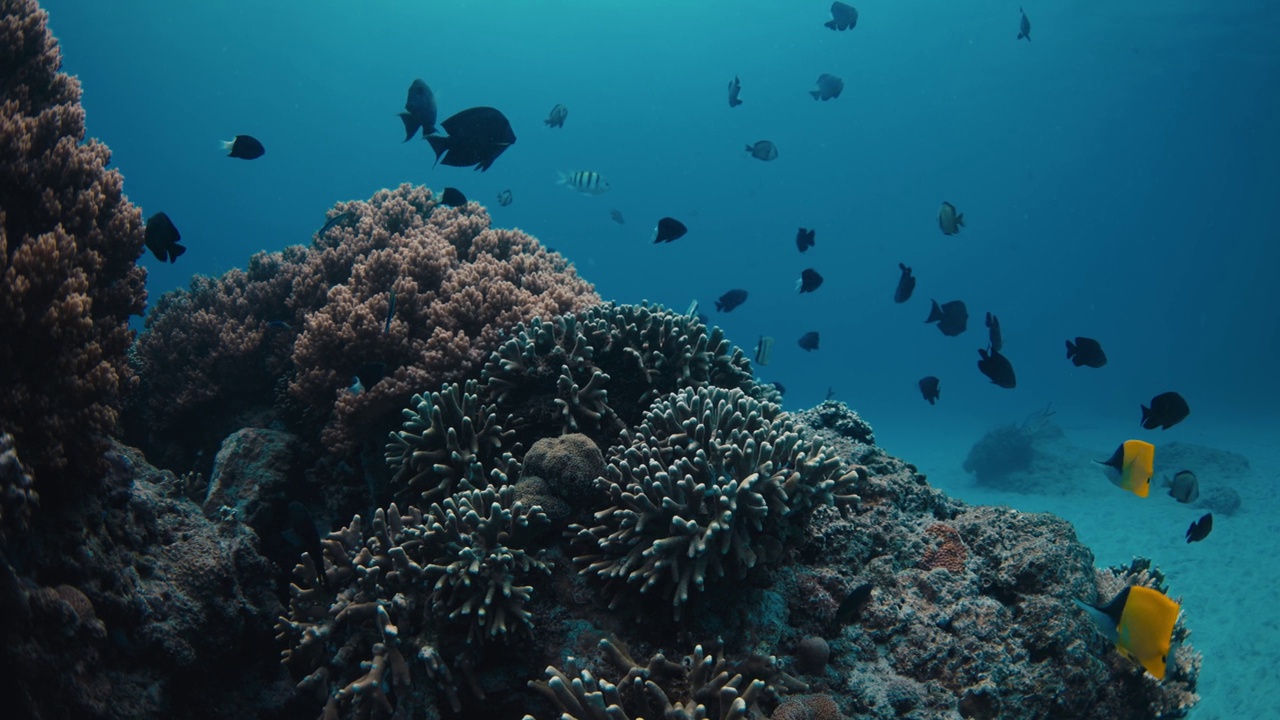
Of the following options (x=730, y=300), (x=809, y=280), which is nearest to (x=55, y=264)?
(x=809, y=280)

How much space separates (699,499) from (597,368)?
160 cm

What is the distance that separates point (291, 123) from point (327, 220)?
100 metres

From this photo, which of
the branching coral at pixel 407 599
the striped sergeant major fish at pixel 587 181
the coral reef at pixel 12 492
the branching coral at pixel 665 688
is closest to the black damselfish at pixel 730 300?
the striped sergeant major fish at pixel 587 181

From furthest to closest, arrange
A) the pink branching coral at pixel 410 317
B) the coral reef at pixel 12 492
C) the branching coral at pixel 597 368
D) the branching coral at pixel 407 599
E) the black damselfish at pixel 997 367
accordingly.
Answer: the black damselfish at pixel 997 367 < the pink branching coral at pixel 410 317 < the branching coral at pixel 597 368 < the branching coral at pixel 407 599 < the coral reef at pixel 12 492

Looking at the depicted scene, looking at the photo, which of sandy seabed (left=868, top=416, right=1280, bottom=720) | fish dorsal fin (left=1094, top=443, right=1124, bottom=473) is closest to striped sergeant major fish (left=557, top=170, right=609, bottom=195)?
fish dorsal fin (left=1094, top=443, right=1124, bottom=473)

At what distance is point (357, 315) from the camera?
520cm

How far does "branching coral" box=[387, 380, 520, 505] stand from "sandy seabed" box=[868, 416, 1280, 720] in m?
8.08

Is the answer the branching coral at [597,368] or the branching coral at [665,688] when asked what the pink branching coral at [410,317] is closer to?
the branching coral at [597,368]

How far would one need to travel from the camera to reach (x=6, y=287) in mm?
2730

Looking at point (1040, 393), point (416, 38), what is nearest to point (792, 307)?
point (1040, 393)

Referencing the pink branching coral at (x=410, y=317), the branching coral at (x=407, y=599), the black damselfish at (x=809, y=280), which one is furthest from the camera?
the black damselfish at (x=809, y=280)

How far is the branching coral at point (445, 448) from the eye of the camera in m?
3.96

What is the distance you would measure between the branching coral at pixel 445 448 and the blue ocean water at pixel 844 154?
37.6 m

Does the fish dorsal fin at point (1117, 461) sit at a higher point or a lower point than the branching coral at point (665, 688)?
higher
